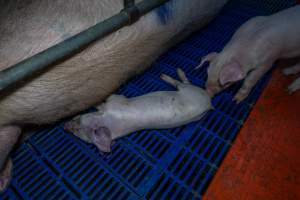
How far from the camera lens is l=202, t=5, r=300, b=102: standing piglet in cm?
211

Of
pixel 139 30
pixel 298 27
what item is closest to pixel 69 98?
pixel 139 30

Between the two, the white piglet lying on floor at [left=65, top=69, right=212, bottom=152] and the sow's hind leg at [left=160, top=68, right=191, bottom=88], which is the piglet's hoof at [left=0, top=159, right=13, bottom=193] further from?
the sow's hind leg at [left=160, top=68, right=191, bottom=88]

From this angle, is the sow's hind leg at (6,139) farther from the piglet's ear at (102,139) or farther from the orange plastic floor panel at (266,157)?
the orange plastic floor panel at (266,157)

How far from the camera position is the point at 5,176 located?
171 centimetres

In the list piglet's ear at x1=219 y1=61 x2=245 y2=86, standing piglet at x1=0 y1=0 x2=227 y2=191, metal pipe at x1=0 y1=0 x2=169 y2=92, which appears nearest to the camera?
metal pipe at x1=0 y1=0 x2=169 y2=92

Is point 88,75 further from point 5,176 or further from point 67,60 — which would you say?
point 5,176

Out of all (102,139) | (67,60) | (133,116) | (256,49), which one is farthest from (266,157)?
(67,60)

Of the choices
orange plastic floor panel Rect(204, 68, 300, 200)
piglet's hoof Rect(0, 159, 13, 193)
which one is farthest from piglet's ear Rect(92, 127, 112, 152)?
orange plastic floor panel Rect(204, 68, 300, 200)

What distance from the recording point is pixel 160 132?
206 centimetres

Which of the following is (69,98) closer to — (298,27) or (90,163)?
(90,163)

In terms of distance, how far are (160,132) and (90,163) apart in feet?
1.98

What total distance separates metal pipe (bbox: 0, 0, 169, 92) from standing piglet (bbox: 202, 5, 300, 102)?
3.25 feet

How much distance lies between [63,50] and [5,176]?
3.82ft

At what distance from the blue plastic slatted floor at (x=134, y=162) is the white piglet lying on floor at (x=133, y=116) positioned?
5.9 inches
